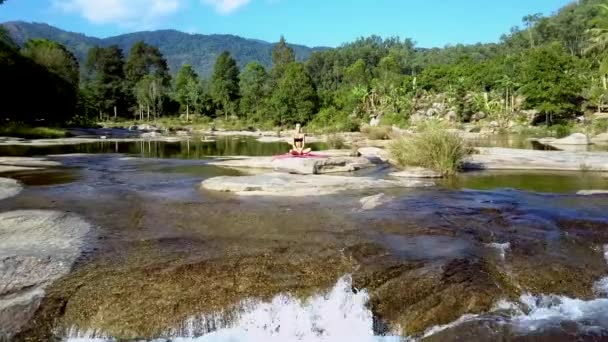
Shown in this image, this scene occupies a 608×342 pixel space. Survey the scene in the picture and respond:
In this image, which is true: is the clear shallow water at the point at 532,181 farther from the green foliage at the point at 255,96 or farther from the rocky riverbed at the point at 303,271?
the green foliage at the point at 255,96

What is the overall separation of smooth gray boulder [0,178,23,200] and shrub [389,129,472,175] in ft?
46.5

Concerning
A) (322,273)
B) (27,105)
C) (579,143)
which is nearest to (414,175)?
(322,273)

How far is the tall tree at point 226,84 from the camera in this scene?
367ft

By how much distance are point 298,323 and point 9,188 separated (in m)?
12.4

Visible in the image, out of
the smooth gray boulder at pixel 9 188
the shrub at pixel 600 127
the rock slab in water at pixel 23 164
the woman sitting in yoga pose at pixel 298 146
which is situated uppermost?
the shrub at pixel 600 127

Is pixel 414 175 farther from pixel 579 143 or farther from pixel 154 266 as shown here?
pixel 579 143

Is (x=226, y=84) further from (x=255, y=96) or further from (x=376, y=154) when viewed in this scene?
(x=376, y=154)

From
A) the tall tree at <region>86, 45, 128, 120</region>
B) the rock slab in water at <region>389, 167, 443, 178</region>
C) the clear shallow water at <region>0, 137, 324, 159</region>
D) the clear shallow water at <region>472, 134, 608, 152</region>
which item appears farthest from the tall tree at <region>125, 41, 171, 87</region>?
the rock slab in water at <region>389, 167, 443, 178</region>

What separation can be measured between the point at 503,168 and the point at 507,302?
1669 centimetres

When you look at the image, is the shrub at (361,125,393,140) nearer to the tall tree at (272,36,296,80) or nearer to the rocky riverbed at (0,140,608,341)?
the rocky riverbed at (0,140,608,341)

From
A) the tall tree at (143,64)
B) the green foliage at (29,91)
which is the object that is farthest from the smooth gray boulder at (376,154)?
the tall tree at (143,64)

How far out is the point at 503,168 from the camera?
2320 cm

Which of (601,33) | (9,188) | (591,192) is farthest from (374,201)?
(601,33)

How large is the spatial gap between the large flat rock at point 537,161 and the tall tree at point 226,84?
8918 cm
